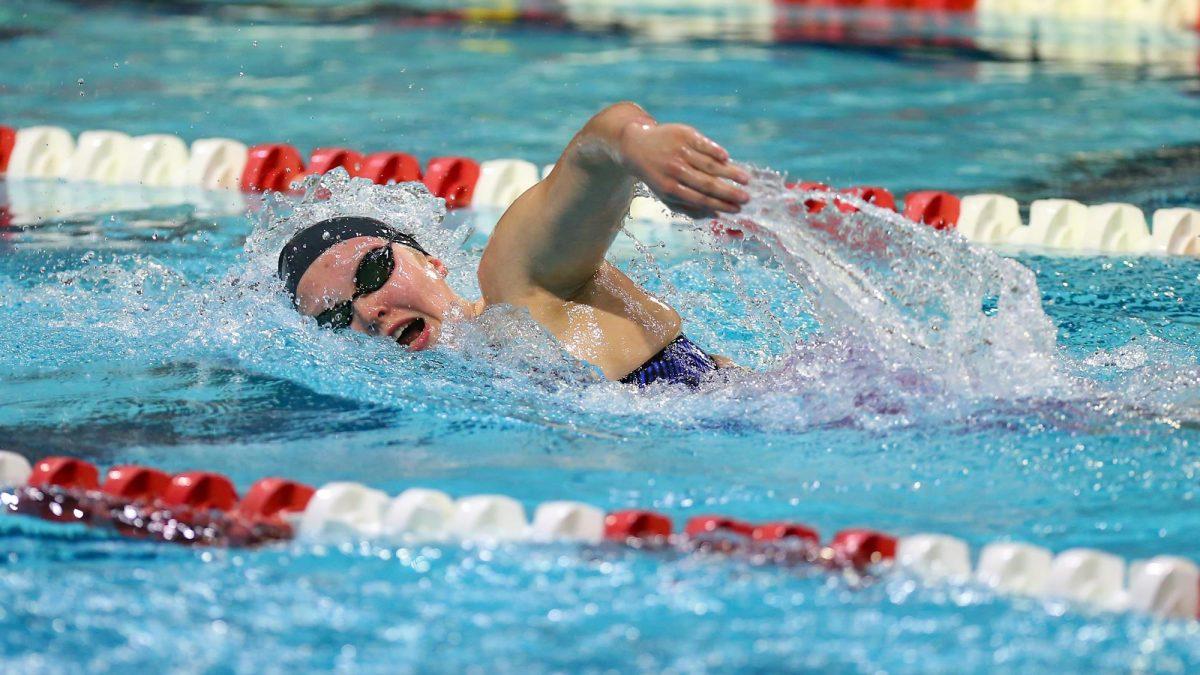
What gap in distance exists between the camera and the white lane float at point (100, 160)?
544 centimetres

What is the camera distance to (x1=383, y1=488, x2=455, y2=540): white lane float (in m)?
2.28

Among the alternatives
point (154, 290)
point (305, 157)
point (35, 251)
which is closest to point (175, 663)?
point (154, 290)

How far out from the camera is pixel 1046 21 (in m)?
8.76

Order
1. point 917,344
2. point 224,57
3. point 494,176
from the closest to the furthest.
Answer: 1. point 917,344
2. point 494,176
3. point 224,57

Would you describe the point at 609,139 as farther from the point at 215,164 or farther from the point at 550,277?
the point at 215,164

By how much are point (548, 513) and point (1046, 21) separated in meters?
7.35

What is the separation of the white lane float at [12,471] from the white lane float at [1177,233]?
315cm

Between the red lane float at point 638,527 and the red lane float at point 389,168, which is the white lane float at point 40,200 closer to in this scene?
the red lane float at point 389,168

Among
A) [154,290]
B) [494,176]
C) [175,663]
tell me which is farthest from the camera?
[494,176]

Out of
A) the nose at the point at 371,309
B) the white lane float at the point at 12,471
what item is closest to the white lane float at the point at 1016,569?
the nose at the point at 371,309

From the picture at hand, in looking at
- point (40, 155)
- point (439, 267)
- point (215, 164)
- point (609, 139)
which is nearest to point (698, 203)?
point (609, 139)

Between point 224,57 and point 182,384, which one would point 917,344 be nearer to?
point 182,384

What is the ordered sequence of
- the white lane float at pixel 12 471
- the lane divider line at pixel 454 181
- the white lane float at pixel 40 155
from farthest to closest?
the white lane float at pixel 40 155
the lane divider line at pixel 454 181
the white lane float at pixel 12 471

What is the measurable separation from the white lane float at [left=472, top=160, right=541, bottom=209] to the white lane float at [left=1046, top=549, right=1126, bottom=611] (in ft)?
10.5
